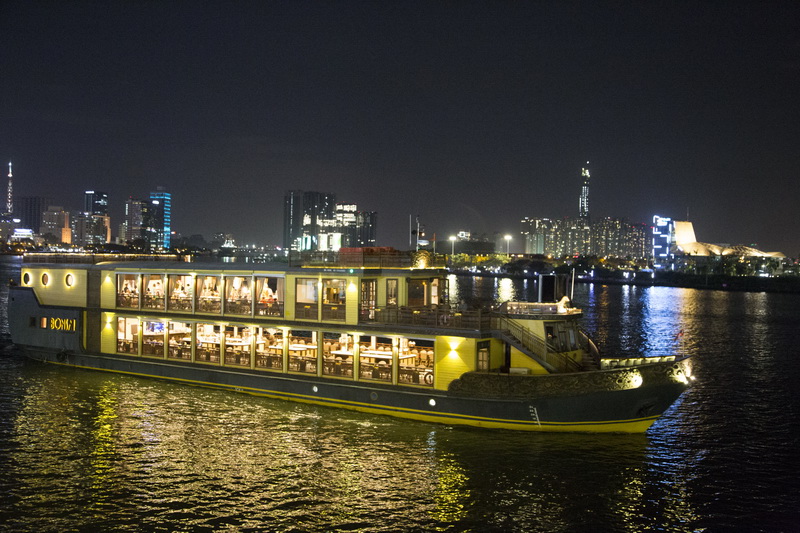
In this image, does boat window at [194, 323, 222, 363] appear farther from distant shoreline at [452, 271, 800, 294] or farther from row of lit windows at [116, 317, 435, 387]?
distant shoreline at [452, 271, 800, 294]

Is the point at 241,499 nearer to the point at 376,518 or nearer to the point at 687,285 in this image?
the point at 376,518

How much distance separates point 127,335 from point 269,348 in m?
8.55

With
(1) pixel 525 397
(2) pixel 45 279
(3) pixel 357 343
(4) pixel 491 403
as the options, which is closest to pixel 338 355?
(3) pixel 357 343

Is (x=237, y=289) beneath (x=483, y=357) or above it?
above

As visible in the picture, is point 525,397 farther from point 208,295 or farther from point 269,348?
point 208,295

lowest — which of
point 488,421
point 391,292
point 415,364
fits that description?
point 488,421

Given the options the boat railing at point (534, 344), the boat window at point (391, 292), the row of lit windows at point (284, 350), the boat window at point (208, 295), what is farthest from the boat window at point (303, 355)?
the boat railing at point (534, 344)

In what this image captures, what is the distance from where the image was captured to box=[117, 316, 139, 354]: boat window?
98.2 feet

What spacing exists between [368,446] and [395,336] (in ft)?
13.5

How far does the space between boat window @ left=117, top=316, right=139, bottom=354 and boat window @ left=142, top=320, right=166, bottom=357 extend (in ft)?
1.27

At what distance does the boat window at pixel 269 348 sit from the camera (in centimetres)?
2584

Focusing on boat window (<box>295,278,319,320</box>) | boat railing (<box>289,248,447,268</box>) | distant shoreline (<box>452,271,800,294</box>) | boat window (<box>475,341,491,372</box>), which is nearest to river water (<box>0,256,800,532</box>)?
boat window (<box>475,341,491,372</box>)

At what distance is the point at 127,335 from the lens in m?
30.9

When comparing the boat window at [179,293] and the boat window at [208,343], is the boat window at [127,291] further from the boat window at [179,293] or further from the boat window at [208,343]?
the boat window at [208,343]
